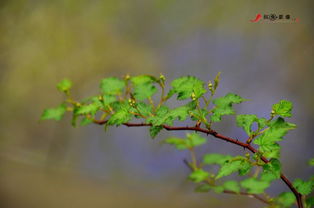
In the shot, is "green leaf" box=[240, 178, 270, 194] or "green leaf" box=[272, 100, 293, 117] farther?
"green leaf" box=[240, 178, 270, 194]

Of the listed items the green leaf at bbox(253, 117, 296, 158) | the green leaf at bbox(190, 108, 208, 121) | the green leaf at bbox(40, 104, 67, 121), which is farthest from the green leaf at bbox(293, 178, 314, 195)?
the green leaf at bbox(40, 104, 67, 121)

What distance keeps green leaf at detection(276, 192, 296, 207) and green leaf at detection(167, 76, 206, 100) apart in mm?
460

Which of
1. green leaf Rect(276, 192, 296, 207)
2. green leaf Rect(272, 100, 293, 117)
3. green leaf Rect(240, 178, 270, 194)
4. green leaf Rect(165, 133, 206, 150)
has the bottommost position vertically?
green leaf Rect(276, 192, 296, 207)

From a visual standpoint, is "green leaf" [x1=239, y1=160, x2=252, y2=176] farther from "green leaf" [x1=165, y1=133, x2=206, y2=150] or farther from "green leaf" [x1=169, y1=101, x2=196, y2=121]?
"green leaf" [x1=165, y1=133, x2=206, y2=150]

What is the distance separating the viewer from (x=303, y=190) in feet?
2.58

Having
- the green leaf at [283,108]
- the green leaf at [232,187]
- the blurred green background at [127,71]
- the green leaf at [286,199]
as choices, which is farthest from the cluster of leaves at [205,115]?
the blurred green background at [127,71]

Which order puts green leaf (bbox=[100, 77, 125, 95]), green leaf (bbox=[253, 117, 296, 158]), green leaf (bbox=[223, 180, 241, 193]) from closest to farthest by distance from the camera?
green leaf (bbox=[253, 117, 296, 158]), green leaf (bbox=[100, 77, 125, 95]), green leaf (bbox=[223, 180, 241, 193])

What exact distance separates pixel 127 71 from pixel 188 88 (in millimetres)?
1492

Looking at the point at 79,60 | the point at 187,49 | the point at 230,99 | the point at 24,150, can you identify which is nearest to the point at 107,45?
the point at 79,60

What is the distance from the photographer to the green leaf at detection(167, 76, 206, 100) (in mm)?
741

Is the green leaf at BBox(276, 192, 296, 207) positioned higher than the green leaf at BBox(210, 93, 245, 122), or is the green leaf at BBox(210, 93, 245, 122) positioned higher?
the green leaf at BBox(210, 93, 245, 122)

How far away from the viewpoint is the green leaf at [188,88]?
74 cm

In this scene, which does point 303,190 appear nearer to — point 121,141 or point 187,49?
point 187,49

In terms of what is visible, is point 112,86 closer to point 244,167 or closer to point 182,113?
point 182,113
